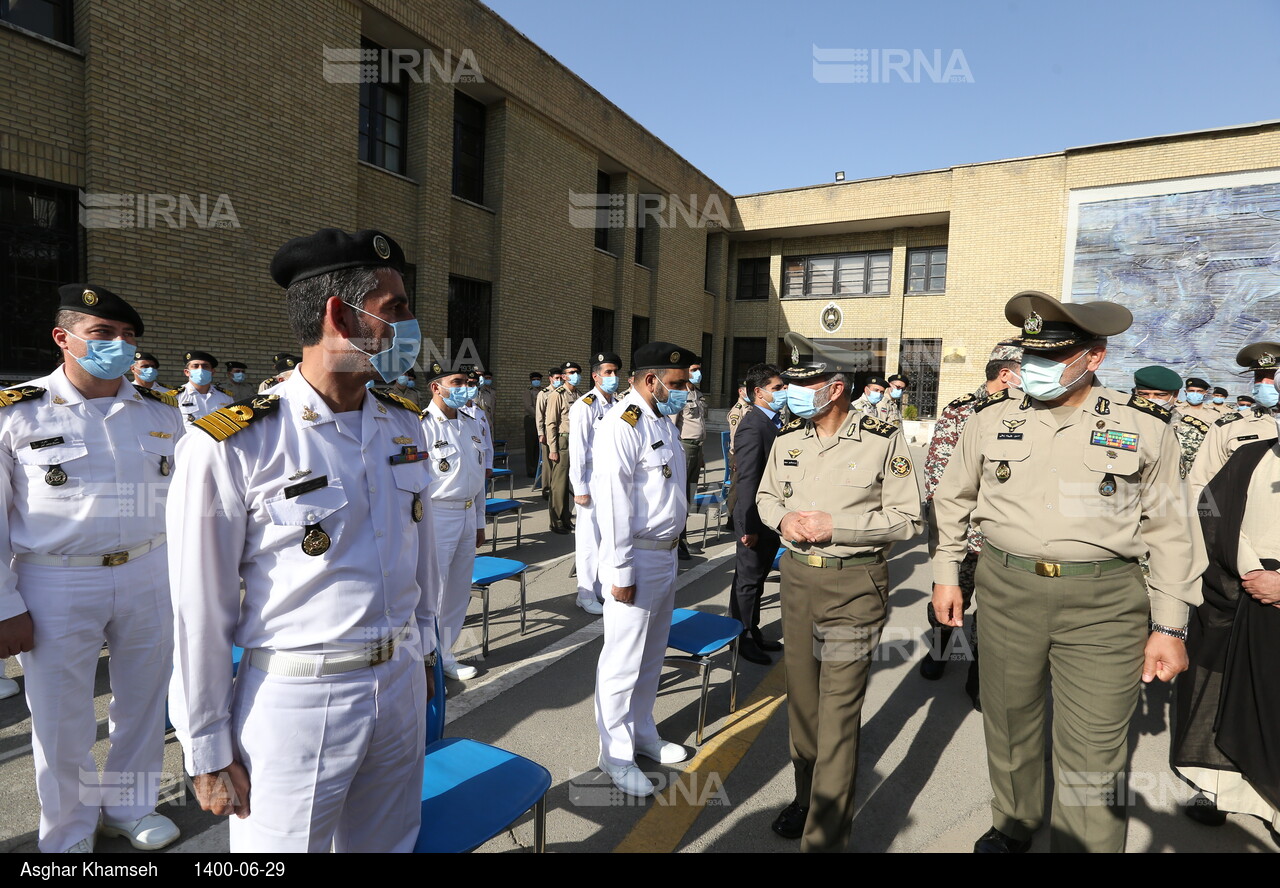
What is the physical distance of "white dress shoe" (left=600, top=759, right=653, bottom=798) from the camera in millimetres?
3229

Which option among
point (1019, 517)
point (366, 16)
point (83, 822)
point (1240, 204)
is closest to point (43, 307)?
point (366, 16)

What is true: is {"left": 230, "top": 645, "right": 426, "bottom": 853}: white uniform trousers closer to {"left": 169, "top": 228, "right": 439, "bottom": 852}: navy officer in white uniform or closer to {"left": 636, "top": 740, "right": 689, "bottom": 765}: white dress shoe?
{"left": 169, "top": 228, "right": 439, "bottom": 852}: navy officer in white uniform

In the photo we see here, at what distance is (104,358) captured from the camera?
300 centimetres

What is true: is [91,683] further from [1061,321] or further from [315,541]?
[1061,321]

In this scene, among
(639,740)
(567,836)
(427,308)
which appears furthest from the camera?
(427,308)

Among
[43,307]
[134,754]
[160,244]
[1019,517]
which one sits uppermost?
[160,244]

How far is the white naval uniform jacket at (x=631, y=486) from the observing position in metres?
3.33

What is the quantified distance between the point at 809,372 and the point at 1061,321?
106 cm

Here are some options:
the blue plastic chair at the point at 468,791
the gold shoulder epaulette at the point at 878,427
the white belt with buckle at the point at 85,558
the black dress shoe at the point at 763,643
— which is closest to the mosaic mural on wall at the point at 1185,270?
the black dress shoe at the point at 763,643

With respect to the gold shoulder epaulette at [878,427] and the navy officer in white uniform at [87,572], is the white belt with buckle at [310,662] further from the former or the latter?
the gold shoulder epaulette at [878,427]

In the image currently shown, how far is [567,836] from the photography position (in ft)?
9.59

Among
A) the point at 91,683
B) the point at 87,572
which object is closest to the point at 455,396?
the point at 87,572

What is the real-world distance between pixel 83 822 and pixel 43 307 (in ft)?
27.6

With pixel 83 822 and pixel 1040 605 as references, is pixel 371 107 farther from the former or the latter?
pixel 1040 605
